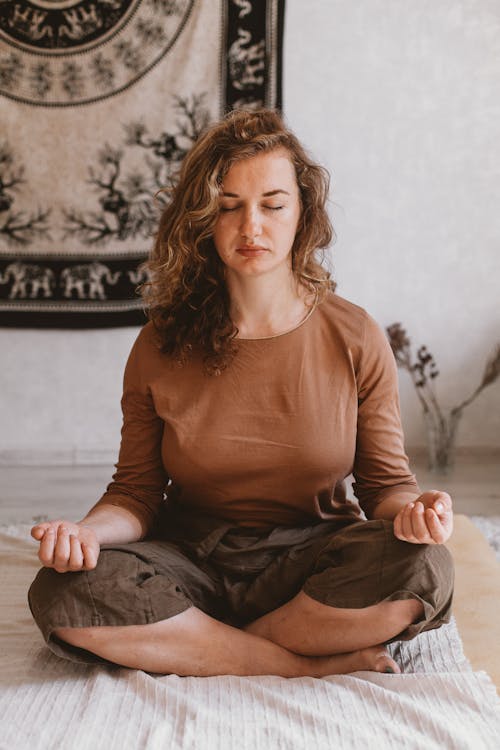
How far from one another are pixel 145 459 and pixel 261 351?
0.97ft

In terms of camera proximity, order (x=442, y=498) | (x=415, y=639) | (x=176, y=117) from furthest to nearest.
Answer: (x=176, y=117) < (x=415, y=639) < (x=442, y=498)

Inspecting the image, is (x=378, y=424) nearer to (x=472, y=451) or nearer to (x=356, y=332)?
(x=356, y=332)

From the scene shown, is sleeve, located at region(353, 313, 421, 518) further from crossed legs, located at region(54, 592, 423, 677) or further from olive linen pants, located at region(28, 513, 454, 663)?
crossed legs, located at region(54, 592, 423, 677)

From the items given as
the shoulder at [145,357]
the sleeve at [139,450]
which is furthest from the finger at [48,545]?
the shoulder at [145,357]

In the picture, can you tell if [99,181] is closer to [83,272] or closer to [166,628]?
[83,272]

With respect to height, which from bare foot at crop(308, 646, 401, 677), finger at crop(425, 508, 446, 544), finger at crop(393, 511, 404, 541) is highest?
finger at crop(425, 508, 446, 544)

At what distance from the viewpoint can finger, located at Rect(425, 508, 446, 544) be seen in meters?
1.25

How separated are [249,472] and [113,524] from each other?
0.24 metres

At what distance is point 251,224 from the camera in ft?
4.69

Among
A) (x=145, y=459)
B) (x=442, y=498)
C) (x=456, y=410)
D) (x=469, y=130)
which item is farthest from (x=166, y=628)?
(x=469, y=130)

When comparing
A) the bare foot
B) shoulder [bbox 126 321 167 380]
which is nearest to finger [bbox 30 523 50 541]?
shoulder [bbox 126 321 167 380]

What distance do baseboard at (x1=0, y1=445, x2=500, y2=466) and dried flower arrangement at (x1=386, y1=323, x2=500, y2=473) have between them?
139 mm

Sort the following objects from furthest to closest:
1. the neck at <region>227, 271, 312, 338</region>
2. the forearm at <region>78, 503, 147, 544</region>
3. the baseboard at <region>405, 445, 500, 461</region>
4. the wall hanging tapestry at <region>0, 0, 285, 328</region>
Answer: the baseboard at <region>405, 445, 500, 461</region> → the wall hanging tapestry at <region>0, 0, 285, 328</region> → the neck at <region>227, 271, 312, 338</region> → the forearm at <region>78, 503, 147, 544</region>

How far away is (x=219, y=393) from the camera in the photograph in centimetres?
150
